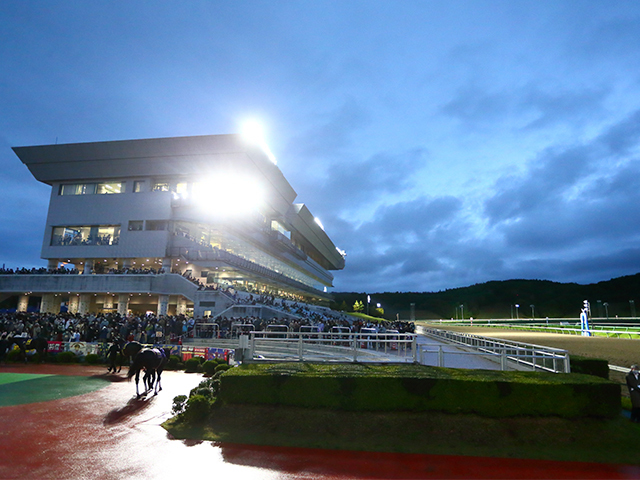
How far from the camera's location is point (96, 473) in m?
6.44

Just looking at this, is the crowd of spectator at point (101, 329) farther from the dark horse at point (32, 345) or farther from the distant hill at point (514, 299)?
the distant hill at point (514, 299)

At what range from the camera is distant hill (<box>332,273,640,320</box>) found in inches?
4619

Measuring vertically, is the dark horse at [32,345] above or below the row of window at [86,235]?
below

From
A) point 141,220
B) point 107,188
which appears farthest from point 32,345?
point 107,188

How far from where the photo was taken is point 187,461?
7105 millimetres

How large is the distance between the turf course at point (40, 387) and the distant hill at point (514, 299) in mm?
90786

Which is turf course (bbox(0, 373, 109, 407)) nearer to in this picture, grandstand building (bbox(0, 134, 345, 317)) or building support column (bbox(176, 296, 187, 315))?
grandstand building (bbox(0, 134, 345, 317))

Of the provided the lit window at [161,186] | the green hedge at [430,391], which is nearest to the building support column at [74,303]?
the lit window at [161,186]

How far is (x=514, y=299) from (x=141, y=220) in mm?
147891

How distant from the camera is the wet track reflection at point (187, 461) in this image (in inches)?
260

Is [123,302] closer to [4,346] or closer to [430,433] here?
[4,346]

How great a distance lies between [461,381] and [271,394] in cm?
440

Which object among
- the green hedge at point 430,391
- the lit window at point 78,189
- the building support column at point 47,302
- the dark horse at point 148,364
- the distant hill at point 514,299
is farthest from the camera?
the distant hill at point 514,299

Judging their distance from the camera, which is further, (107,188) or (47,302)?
(107,188)
